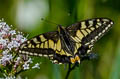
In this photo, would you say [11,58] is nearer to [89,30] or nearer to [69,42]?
[69,42]

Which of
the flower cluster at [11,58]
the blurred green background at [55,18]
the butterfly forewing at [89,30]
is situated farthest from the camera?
the blurred green background at [55,18]

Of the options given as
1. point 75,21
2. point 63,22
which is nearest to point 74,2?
point 75,21

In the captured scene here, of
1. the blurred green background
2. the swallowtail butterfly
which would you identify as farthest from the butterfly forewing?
the blurred green background

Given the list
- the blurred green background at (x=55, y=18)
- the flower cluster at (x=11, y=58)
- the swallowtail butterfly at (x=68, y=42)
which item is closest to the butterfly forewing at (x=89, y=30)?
the swallowtail butterfly at (x=68, y=42)

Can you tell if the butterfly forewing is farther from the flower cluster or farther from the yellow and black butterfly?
the flower cluster

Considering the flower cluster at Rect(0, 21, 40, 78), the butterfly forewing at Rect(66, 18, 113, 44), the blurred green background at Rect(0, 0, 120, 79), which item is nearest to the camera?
the flower cluster at Rect(0, 21, 40, 78)

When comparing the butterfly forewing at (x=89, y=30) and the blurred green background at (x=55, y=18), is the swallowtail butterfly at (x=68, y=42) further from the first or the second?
the blurred green background at (x=55, y=18)

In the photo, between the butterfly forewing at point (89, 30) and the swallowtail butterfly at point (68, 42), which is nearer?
the swallowtail butterfly at point (68, 42)
